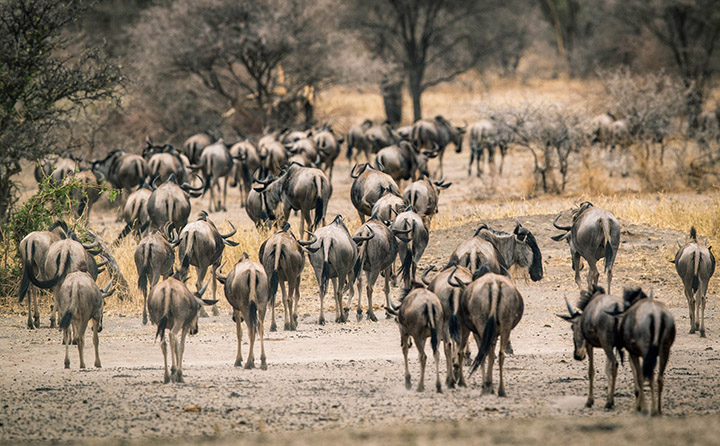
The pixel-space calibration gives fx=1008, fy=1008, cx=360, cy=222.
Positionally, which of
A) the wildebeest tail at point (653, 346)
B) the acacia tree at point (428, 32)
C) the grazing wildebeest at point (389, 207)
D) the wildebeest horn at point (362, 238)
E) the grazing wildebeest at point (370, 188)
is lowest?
the wildebeest tail at point (653, 346)

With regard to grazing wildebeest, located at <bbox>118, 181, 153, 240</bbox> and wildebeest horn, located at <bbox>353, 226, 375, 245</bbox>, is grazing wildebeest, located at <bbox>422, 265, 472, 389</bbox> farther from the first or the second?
grazing wildebeest, located at <bbox>118, 181, 153, 240</bbox>

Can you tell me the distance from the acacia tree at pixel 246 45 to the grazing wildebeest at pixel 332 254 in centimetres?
1615

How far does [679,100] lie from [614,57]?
1790 centimetres

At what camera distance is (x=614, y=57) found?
41594 millimetres

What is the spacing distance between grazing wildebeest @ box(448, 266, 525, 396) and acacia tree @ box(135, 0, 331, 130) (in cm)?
1966

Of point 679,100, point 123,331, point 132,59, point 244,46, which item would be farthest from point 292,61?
point 123,331

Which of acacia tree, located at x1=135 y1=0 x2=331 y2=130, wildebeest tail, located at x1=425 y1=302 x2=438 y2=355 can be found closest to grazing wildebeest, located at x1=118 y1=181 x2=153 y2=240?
wildebeest tail, located at x1=425 y1=302 x2=438 y2=355

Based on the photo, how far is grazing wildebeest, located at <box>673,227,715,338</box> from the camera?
1070cm

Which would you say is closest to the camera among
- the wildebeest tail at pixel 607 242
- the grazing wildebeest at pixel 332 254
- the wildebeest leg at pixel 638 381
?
the wildebeest leg at pixel 638 381

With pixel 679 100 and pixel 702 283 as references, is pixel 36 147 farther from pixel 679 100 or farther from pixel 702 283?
pixel 679 100

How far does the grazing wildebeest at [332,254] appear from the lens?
37.7 feet

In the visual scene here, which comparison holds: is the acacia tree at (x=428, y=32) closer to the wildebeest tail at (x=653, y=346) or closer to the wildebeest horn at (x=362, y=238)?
the wildebeest horn at (x=362, y=238)

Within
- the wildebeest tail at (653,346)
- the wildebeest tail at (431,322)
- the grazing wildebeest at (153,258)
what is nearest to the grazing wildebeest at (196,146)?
the grazing wildebeest at (153,258)

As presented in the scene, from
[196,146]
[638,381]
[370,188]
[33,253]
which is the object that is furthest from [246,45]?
[638,381]
